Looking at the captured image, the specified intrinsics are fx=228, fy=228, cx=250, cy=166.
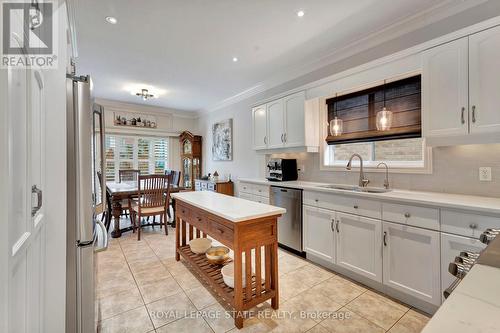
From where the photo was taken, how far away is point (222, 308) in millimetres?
1961

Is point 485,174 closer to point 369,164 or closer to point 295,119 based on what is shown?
point 369,164

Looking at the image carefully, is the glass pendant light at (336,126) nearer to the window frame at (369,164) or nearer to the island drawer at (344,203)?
the window frame at (369,164)

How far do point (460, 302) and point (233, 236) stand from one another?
1.38 m

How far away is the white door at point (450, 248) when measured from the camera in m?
1.61

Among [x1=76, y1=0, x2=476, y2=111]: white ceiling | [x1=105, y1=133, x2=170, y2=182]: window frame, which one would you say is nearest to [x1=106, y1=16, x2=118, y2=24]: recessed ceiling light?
[x1=76, y1=0, x2=476, y2=111]: white ceiling

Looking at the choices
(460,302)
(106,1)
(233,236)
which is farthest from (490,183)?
(106,1)

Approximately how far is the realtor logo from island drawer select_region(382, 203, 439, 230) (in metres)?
2.48

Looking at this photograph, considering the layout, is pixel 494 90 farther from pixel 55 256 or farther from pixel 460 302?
pixel 55 256

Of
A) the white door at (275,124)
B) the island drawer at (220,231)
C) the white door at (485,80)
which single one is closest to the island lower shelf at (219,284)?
the island drawer at (220,231)

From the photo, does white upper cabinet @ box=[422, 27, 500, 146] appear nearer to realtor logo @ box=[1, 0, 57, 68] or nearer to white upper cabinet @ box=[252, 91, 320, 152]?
white upper cabinet @ box=[252, 91, 320, 152]

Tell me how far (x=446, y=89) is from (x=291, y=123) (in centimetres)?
175

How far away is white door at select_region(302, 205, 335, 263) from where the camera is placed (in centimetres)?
254

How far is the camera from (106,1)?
2.06 metres

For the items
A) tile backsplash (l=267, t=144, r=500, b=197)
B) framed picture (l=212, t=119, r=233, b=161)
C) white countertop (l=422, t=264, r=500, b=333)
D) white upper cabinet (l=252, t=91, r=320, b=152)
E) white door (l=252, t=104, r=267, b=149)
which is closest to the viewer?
white countertop (l=422, t=264, r=500, b=333)
